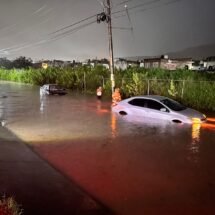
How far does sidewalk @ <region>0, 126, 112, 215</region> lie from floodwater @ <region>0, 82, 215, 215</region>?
1.30 ft

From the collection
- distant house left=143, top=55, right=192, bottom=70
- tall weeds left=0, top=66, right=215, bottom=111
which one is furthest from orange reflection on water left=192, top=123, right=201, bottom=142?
distant house left=143, top=55, right=192, bottom=70

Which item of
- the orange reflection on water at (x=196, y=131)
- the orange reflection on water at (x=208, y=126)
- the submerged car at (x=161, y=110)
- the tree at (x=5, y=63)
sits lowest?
the tree at (x=5, y=63)

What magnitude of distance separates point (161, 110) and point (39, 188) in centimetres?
1301

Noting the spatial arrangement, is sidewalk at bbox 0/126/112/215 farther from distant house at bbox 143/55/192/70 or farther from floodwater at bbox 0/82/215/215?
distant house at bbox 143/55/192/70

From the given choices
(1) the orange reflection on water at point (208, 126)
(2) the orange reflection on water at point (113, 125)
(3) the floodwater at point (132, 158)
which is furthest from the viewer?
(1) the orange reflection on water at point (208, 126)

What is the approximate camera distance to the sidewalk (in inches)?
339

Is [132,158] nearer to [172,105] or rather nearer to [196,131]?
[196,131]

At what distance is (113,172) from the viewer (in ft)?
38.7

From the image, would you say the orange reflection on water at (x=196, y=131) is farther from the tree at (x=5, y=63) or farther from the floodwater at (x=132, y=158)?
the tree at (x=5, y=63)

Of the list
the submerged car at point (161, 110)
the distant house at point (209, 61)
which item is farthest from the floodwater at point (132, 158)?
the distant house at point (209, 61)

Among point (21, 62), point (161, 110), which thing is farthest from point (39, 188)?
point (21, 62)

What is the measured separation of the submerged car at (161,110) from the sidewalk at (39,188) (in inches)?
369

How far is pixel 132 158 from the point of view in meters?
13.7

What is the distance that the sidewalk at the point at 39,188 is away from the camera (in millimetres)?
8602
